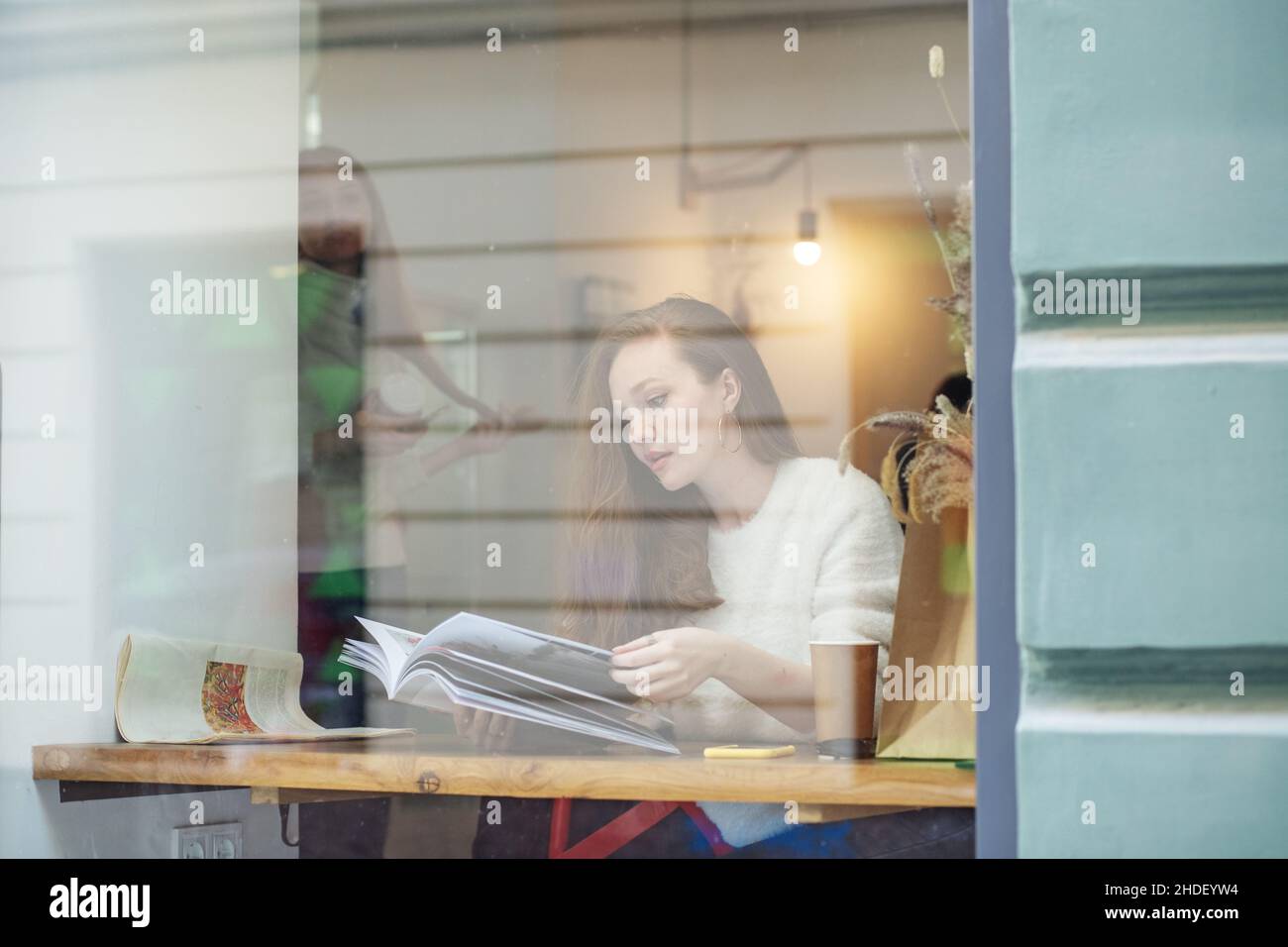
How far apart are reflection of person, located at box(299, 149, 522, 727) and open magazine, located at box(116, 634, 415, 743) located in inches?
4.3

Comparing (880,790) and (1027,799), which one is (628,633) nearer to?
(880,790)

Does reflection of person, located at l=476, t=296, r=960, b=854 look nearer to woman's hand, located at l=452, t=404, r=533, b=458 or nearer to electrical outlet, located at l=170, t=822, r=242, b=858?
electrical outlet, located at l=170, t=822, r=242, b=858

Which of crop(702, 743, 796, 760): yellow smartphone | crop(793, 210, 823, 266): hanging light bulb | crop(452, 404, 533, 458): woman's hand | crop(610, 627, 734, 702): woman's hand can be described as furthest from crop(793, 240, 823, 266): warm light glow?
crop(702, 743, 796, 760): yellow smartphone

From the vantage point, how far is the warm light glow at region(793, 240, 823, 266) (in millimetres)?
3412

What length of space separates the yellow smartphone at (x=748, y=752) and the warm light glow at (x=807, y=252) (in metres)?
1.75

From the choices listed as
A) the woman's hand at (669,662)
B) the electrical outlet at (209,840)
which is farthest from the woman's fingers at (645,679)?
the electrical outlet at (209,840)

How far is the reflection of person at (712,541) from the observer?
2057mm

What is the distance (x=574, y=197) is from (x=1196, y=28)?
200 cm

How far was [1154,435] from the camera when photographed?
150 cm

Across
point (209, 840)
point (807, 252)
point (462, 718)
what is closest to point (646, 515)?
point (462, 718)

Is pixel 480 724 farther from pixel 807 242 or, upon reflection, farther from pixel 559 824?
pixel 807 242

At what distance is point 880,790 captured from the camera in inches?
68.8

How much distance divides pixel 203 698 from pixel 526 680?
2.09ft
